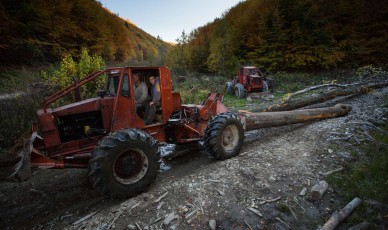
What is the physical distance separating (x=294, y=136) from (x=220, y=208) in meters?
4.07

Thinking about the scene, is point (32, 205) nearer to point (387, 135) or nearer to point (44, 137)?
point (44, 137)

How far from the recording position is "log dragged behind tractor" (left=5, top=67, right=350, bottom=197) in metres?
4.03

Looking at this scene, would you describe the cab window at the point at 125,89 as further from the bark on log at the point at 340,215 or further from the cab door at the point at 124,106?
the bark on log at the point at 340,215

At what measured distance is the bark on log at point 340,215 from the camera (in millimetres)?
3622

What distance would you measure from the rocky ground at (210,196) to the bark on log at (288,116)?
728mm

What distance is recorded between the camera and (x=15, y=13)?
1523 cm

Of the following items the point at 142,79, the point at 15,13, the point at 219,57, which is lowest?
the point at 142,79

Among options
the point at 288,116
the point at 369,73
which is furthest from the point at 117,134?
the point at 369,73

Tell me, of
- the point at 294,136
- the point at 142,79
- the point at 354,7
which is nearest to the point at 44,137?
the point at 142,79

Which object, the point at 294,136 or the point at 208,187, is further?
the point at 294,136

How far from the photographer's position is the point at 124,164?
4.27 metres

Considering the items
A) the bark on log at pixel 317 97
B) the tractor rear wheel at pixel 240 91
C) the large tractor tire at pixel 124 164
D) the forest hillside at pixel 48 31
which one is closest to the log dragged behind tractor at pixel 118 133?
the large tractor tire at pixel 124 164

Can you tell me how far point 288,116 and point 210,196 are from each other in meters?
4.46

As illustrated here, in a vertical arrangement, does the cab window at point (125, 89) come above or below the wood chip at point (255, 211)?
above
